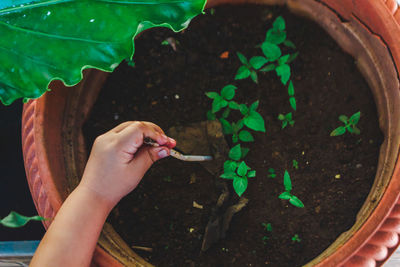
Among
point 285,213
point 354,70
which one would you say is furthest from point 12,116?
point 354,70

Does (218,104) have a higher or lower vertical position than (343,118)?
lower

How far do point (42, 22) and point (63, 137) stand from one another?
36 centimetres

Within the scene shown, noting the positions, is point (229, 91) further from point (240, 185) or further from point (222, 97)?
point (240, 185)

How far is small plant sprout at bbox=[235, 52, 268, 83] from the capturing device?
102cm

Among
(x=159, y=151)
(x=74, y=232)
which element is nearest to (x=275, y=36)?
(x=159, y=151)

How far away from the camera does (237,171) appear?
0.94 m

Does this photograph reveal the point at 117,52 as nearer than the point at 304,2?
Yes

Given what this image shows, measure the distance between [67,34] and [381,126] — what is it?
2.57 ft

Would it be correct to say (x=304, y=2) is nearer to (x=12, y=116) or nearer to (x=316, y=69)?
(x=316, y=69)

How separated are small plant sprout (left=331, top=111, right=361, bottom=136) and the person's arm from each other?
45 centimetres

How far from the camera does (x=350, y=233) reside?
2.77ft

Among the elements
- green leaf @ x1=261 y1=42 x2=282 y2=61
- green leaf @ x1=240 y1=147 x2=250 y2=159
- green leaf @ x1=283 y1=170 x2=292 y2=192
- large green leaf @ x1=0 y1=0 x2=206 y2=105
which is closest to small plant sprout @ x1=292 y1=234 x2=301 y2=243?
green leaf @ x1=283 y1=170 x2=292 y2=192

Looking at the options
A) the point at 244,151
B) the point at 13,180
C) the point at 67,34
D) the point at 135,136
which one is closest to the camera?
the point at 67,34

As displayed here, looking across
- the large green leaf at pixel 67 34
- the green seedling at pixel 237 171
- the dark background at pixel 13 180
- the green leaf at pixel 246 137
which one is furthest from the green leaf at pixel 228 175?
the dark background at pixel 13 180
